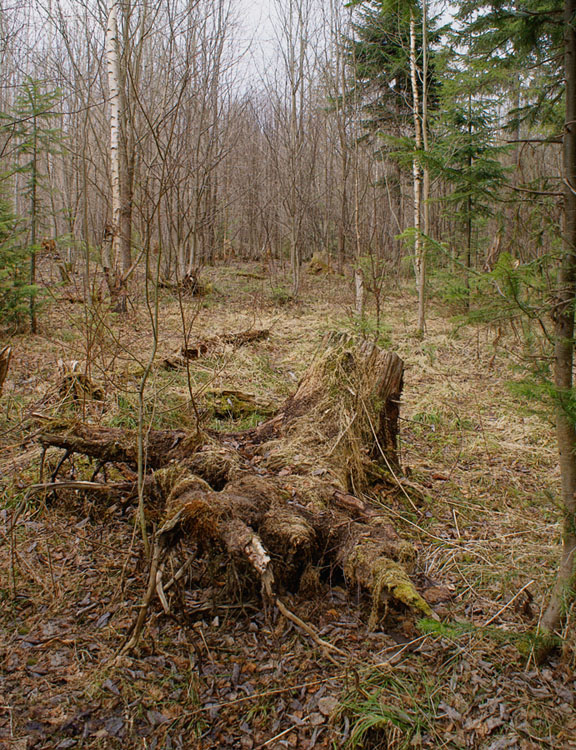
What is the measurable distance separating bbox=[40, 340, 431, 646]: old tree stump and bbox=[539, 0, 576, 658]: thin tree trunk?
575 mm

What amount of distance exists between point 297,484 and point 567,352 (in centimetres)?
168

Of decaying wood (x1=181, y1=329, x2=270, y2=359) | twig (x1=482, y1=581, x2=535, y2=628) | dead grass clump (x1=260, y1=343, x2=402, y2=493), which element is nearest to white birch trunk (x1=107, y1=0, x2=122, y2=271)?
decaying wood (x1=181, y1=329, x2=270, y2=359)

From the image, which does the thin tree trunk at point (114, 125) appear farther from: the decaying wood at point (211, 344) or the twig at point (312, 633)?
the twig at point (312, 633)

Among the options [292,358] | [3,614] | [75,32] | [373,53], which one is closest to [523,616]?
[3,614]

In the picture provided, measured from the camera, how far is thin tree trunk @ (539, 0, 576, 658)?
184 cm

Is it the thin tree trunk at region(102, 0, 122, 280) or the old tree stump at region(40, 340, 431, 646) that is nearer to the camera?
the old tree stump at region(40, 340, 431, 646)

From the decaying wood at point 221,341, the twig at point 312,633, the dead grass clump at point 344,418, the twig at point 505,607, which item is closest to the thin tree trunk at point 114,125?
the decaying wood at point 221,341

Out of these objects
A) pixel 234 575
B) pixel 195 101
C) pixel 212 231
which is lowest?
pixel 234 575

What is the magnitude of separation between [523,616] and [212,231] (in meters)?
15.1

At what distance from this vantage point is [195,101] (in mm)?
10633

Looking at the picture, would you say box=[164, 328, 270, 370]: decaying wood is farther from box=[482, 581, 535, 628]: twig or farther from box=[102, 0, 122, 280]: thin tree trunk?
box=[482, 581, 535, 628]: twig

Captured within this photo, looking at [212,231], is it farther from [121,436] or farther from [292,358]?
[121,436]

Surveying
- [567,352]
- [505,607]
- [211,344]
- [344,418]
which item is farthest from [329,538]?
[211,344]

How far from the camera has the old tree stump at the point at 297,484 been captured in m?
2.20
